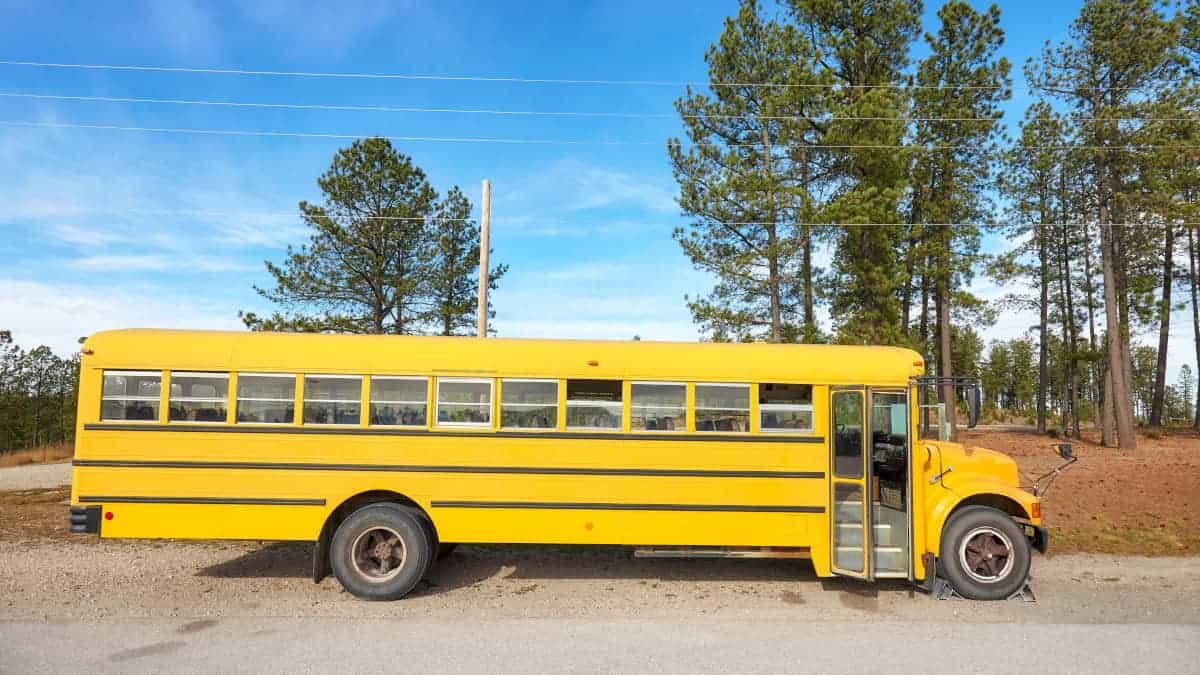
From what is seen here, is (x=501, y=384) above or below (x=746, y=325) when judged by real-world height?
below

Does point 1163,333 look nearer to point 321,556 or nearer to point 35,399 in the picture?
point 321,556

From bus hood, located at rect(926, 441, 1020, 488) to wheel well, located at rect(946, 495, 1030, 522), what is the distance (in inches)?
7.1

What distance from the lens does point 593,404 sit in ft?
20.5

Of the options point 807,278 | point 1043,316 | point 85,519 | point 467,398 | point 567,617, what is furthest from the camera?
point 1043,316

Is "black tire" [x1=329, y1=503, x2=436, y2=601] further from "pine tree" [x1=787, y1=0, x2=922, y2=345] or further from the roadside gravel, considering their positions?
"pine tree" [x1=787, y1=0, x2=922, y2=345]

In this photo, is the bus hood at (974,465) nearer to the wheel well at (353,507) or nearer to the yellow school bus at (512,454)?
the yellow school bus at (512,454)

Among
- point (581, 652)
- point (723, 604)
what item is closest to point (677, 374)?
point (723, 604)

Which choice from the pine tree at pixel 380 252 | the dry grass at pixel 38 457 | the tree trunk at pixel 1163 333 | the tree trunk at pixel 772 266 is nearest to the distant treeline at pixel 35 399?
the dry grass at pixel 38 457

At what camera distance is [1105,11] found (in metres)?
19.1

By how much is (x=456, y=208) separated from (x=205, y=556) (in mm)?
17378

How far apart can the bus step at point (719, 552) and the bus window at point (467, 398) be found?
6.47 feet

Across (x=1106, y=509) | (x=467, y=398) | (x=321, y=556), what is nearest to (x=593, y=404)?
(x=467, y=398)

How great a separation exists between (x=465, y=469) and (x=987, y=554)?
4945 mm

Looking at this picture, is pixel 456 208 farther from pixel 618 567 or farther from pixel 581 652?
pixel 581 652
